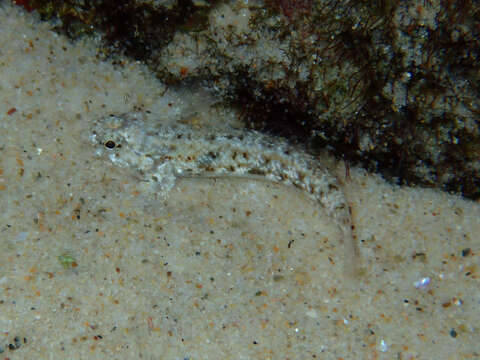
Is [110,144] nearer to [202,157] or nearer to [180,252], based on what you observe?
[202,157]

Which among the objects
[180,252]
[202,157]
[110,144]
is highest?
[202,157]

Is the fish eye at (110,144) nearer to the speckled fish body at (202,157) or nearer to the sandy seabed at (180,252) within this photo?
the speckled fish body at (202,157)

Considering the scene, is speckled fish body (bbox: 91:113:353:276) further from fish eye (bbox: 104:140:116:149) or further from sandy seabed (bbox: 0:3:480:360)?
sandy seabed (bbox: 0:3:480:360)

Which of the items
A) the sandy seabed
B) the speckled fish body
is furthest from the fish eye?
the sandy seabed

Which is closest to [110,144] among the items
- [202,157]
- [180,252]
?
[202,157]

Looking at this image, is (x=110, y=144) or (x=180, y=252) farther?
(x=110, y=144)

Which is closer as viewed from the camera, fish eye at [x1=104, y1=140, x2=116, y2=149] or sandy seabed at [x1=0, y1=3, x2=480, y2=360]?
sandy seabed at [x1=0, y1=3, x2=480, y2=360]

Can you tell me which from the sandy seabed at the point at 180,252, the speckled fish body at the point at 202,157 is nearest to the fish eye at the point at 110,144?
the speckled fish body at the point at 202,157

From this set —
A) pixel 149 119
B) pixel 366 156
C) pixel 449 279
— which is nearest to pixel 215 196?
pixel 149 119

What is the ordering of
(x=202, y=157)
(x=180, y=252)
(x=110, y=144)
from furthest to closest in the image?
(x=202, y=157)
(x=110, y=144)
(x=180, y=252)
